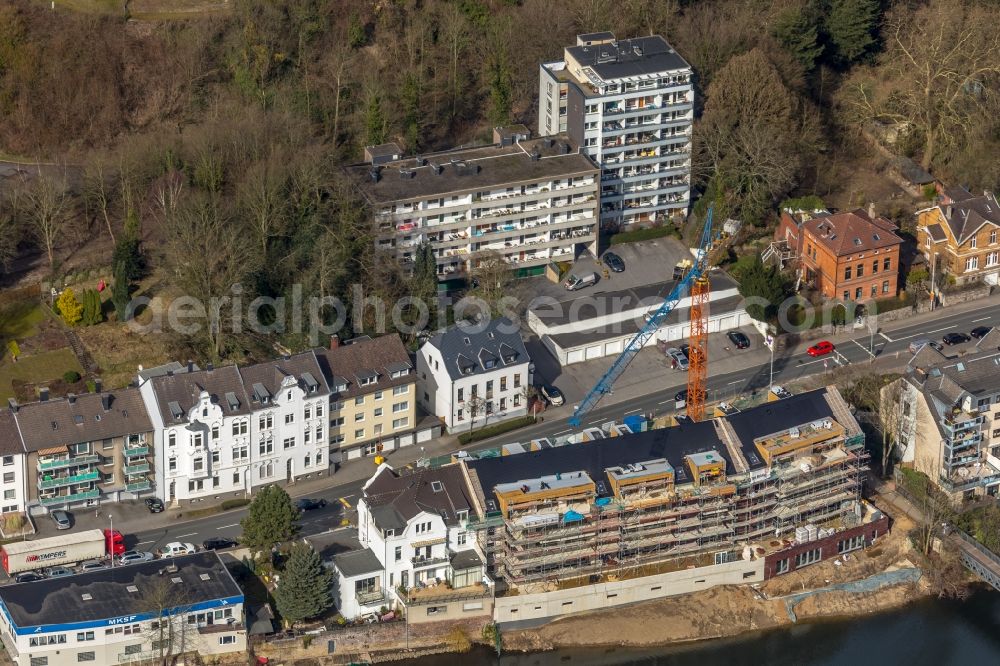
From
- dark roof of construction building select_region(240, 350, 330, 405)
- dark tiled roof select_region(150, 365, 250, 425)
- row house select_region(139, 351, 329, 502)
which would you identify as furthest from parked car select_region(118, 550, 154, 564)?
dark roof of construction building select_region(240, 350, 330, 405)

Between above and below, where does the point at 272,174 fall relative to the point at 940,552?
above

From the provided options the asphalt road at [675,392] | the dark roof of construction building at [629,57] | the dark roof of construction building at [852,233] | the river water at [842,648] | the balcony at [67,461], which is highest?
the dark roof of construction building at [629,57]

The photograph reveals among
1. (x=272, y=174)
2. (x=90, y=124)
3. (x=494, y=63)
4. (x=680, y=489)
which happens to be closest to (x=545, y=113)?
(x=494, y=63)

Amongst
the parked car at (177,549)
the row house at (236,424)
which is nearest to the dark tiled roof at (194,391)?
the row house at (236,424)

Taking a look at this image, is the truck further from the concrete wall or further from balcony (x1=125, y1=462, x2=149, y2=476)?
the concrete wall

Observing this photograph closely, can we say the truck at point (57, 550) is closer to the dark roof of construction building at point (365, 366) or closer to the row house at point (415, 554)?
the row house at point (415, 554)

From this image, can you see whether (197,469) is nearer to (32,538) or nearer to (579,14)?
(32,538)

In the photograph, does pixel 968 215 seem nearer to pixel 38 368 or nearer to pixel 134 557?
pixel 134 557
